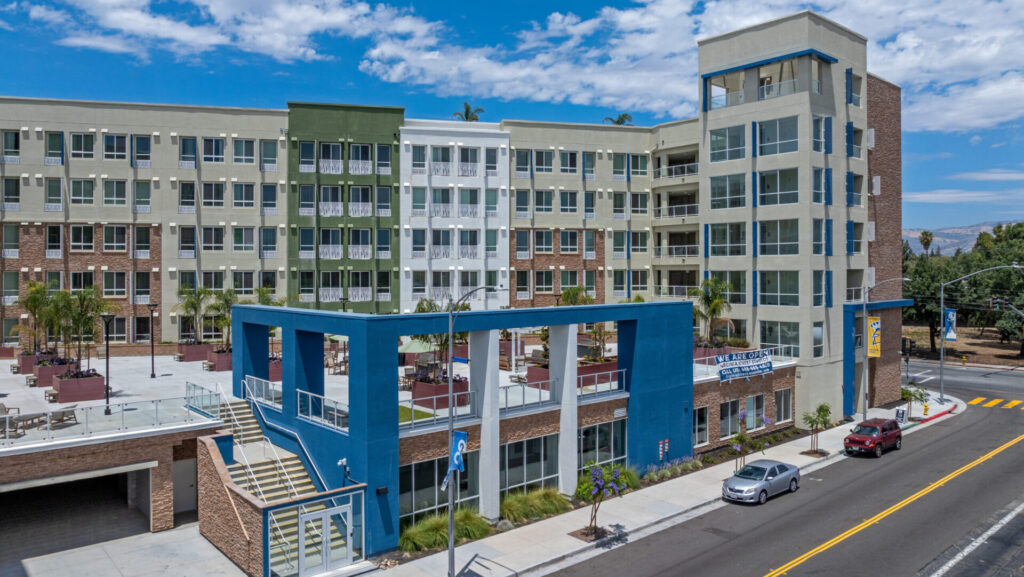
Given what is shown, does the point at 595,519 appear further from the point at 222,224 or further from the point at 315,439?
the point at 222,224

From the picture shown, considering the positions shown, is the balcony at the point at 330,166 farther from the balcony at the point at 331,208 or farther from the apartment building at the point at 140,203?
the apartment building at the point at 140,203

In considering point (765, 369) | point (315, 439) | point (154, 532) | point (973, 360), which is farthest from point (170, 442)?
point (973, 360)

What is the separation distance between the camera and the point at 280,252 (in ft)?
180

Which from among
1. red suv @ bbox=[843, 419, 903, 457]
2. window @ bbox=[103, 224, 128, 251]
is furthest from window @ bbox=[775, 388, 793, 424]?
window @ bbox=[103, 224, 128, 251]

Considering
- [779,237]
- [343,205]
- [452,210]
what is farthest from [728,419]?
[343,205]

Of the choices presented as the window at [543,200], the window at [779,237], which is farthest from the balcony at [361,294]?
the window at [779,237]

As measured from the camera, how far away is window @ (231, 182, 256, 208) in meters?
53.9

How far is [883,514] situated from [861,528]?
2272mm

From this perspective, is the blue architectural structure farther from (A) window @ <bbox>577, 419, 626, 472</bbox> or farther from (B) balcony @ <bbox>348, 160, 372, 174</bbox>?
(B) balcony @ <bbox>348, 160, 372, 174</bbox>

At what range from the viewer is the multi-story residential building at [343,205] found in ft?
179

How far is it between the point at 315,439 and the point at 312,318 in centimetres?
443

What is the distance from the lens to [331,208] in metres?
55.3

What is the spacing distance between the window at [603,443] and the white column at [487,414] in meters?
5.01

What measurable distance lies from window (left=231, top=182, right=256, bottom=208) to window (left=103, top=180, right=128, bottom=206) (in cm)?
752
